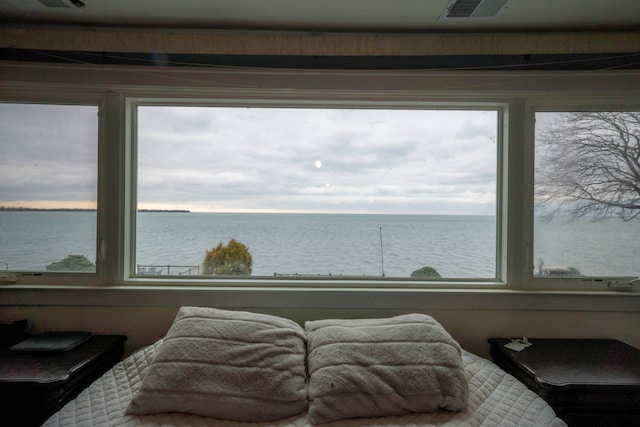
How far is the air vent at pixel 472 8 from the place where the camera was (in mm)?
1493

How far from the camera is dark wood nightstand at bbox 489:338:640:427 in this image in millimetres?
1274

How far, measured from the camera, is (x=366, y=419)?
122 centimetres

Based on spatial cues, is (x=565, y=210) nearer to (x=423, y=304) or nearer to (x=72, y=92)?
(x=423, y=304)

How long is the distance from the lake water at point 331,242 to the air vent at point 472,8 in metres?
1.09

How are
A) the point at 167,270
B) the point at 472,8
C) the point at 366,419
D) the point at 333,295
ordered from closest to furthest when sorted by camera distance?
the point at 366,419
the point at 472,8
the point at 333,295
the point at 167,270

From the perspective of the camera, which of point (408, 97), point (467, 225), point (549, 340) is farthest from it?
point (467, 225)

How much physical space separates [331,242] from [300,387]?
0.87m

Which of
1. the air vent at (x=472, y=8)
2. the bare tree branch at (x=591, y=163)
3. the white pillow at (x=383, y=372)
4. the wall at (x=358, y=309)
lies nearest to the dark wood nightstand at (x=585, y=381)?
the wall at (x=358, y=309)

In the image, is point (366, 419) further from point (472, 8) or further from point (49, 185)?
point (49, 185)

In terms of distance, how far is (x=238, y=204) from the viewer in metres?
1.95

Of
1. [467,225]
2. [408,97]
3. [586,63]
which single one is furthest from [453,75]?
[467,225]

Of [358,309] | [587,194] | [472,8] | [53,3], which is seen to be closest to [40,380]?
[358,309]

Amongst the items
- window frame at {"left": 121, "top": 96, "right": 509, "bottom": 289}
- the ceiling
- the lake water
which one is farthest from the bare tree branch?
the ceiling

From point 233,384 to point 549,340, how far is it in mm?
1657
